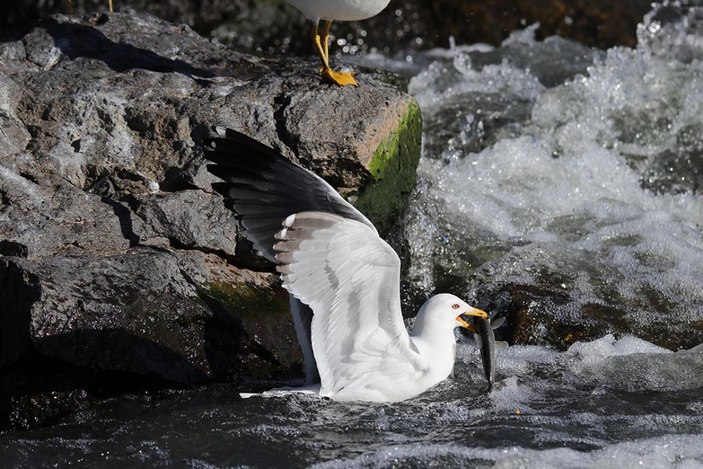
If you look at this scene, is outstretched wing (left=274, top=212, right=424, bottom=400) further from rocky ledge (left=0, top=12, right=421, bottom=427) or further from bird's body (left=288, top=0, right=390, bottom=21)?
bird's body (left=288, top=0, right=390, bottom=21)

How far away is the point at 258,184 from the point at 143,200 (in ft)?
3.03

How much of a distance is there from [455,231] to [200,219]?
202 centimetres

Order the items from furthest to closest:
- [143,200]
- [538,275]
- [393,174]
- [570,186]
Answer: [570,186] → [538,275] → [393,174] → [143,200]

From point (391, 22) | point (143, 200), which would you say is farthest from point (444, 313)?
point (391, 22)

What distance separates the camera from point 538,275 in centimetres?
679

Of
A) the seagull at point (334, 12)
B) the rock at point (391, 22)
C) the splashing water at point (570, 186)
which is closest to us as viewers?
the seagull at point (334, 12)

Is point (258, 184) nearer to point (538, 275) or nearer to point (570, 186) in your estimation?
point (538, 275)

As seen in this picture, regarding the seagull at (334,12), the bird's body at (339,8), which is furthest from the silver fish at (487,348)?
the bird's body at (339,8)

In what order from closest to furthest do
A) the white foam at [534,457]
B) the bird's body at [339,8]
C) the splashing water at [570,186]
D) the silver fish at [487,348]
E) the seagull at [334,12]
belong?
the white foam at [534,457], the silver fish at [487,348], the seagull at [334,12], the bird's body at [339,8], the splashing water at [570,186]

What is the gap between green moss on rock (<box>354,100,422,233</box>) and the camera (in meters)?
6.08

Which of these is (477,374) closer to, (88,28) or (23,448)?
(23,448)

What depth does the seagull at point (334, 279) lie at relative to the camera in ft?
15.8

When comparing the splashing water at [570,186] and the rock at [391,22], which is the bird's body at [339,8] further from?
the rock at [391,22]

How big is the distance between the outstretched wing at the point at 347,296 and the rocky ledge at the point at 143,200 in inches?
15.7
